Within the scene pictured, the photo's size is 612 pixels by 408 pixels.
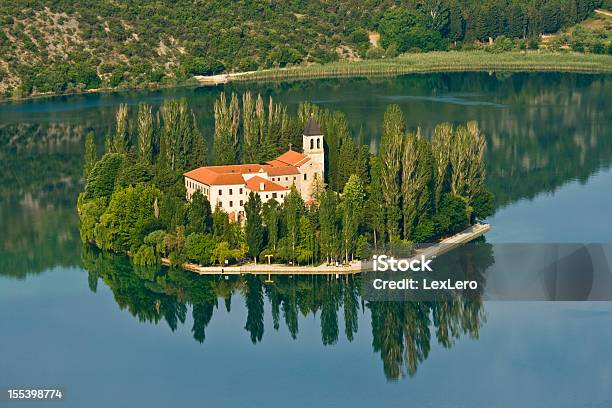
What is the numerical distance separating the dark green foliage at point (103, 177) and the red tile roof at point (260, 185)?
11.1 metres

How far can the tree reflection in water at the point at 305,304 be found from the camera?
7350 cm

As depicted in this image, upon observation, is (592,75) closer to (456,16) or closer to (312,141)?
(456,16)

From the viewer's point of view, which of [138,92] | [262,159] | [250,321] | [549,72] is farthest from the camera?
[549,72]

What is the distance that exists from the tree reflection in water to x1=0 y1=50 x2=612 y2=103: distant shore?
87.6 meters

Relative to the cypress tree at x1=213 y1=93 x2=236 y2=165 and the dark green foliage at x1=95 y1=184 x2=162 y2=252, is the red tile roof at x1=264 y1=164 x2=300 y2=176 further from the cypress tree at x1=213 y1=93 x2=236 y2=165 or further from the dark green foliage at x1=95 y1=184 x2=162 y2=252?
the cypress tree at x1=213 y1=93 x2=236 y2=165

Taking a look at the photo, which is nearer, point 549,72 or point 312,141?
point 312,141

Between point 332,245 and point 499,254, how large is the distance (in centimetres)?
950

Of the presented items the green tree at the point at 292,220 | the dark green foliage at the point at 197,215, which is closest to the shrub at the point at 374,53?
the dark green foliage at the point at 197,215

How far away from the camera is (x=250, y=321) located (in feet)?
250

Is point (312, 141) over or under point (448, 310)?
over

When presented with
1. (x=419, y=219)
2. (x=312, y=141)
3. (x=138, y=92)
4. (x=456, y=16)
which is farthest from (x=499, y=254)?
(x=456, y=16)

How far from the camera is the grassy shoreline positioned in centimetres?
17412

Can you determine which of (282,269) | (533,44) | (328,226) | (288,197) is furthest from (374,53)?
(282,269)

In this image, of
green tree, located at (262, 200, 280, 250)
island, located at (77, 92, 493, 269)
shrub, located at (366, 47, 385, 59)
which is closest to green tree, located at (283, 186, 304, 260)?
island, located at (77, 92, 493, 269)
